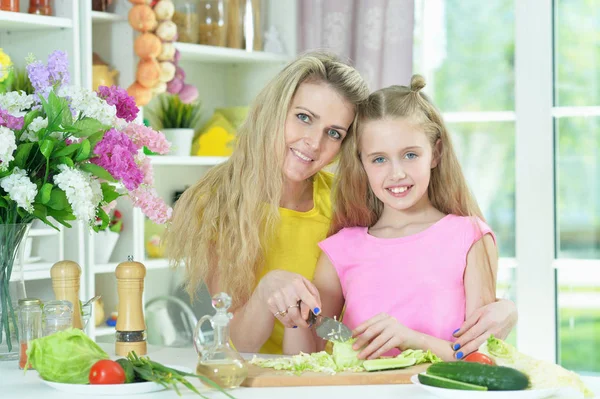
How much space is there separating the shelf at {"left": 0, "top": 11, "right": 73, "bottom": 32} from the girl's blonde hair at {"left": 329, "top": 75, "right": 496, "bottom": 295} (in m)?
1.26

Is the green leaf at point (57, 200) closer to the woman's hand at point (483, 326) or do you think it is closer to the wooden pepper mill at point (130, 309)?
the wooden pepper mill at point (130, 309)

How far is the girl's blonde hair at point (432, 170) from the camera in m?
2.05

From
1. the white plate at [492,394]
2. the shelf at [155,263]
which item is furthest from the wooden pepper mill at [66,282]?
the shelf at [155,263]

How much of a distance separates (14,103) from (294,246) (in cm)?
79

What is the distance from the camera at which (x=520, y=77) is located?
10.7 ft

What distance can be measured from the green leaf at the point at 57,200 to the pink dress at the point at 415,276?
0.67 m

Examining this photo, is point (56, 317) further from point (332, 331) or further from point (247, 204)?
point (247, 204)

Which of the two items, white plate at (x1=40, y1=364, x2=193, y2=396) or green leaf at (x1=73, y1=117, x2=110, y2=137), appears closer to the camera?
white plate at (x1=40, y1=364, x2=193, y2=396)

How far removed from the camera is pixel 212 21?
3.52 meters

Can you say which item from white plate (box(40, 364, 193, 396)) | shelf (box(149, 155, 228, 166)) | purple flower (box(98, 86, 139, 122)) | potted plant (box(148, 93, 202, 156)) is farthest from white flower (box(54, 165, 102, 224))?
potted plant (box(148, 93, 202, 156))

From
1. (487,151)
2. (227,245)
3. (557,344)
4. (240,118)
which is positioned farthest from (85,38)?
(557,344)

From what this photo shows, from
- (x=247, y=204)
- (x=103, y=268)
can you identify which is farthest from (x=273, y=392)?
(x=103, y=268)

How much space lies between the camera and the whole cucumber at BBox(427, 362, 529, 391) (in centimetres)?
136

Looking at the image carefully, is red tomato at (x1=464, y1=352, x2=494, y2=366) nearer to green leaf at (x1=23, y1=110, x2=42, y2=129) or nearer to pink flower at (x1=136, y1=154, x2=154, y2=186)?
pink flower at (x1=136, y1=154, x2=154, y2=186)
